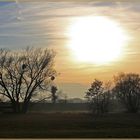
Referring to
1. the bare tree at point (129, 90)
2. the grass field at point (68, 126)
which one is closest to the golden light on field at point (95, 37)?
the bare tree at point (129, 90)

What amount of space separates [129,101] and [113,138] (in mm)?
368

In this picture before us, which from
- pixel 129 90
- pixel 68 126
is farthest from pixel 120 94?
pixel 68 126

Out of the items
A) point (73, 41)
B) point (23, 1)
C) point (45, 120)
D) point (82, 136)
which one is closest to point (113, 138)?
point (82, 136)

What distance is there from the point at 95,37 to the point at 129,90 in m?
0.60

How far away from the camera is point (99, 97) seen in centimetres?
175

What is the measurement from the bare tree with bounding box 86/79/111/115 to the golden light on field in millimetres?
288

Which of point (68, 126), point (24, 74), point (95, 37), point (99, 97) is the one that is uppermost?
point (95, 37)

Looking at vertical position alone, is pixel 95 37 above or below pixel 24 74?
above

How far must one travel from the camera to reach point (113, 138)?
1.73m

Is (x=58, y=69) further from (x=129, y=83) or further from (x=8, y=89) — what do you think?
(x=129, y=83)

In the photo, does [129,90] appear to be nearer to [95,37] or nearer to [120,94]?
[120,94]

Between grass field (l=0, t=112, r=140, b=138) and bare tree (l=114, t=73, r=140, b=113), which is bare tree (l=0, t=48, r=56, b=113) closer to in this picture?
grass field (l=0, t=112, r=140, b=138)

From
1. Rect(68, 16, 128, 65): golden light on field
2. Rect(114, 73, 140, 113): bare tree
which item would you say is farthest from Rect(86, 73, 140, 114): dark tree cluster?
Rect(68, 16, 128, 65): golden light on field

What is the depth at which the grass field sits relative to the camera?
174 centimetres
